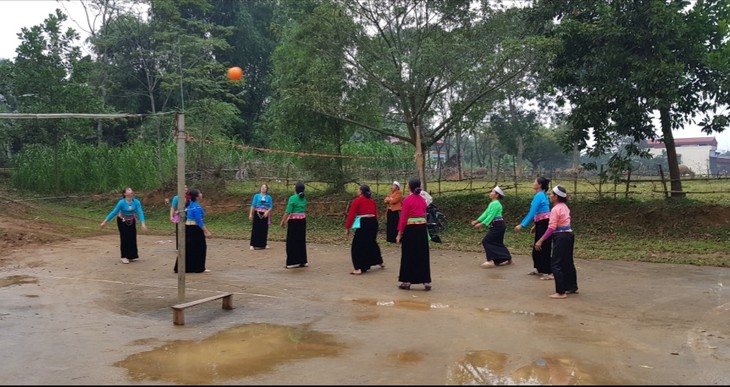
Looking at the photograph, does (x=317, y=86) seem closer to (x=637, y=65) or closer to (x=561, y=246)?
(x=637, y=65)

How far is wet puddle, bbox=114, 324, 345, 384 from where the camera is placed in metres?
5.26

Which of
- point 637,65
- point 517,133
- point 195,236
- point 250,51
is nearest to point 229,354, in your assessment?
point 195,236

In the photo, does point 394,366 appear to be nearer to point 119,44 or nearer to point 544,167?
point 119,44

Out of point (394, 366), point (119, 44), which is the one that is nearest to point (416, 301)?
point (394, 366)

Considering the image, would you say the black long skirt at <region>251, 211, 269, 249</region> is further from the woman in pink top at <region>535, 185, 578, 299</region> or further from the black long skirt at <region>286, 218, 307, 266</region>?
the woman in pink top at <region>535, 185, 578, 299</region>

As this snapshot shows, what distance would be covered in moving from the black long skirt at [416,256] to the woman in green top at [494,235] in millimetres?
1920

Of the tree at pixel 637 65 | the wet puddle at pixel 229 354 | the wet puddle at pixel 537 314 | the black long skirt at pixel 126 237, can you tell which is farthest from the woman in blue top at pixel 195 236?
the tree at pixel 637 65

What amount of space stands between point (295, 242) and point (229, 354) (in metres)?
5.47

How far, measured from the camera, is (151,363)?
5.63 metres

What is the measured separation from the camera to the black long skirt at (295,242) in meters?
11.3

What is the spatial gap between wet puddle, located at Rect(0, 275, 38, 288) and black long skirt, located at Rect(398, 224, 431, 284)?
637 centimetres

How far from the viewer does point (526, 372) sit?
521cm

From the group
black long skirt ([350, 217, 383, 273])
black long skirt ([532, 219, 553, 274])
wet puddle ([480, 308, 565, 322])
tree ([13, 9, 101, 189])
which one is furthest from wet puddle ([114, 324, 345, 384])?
tree ([13, 9, 101, 189])

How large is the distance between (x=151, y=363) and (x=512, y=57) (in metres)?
12.5
